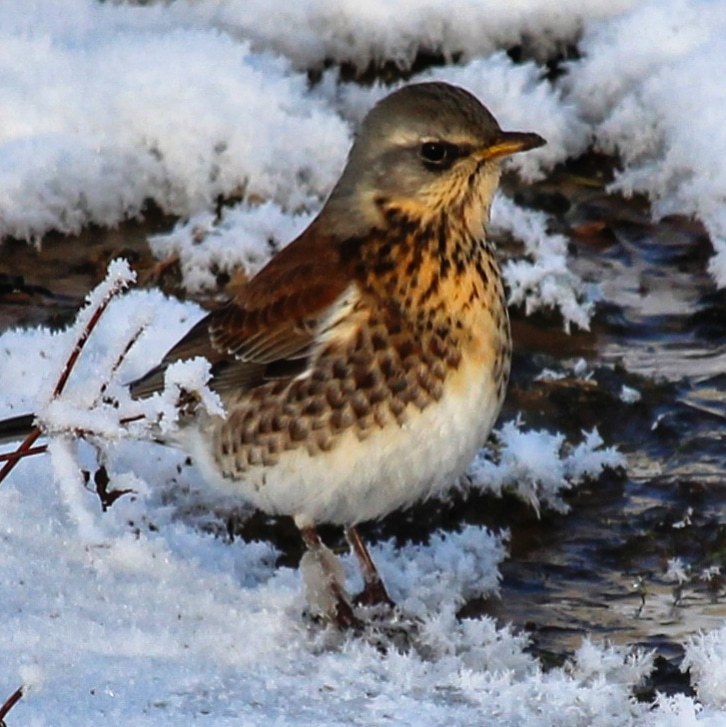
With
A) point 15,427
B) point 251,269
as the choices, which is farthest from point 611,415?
point 15,427

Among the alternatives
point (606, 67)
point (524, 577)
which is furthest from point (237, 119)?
point (524, 577)

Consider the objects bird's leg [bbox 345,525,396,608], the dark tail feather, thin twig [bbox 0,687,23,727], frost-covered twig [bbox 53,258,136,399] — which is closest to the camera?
thin twig [bbox 0,687,23,727]

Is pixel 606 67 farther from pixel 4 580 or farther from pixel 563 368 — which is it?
pixel 4 580

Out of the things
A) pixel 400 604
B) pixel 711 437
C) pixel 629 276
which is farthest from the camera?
pixel 629 276

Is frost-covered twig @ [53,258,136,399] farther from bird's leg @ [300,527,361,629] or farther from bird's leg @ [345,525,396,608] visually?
bird's leg @ [345,525,396,608]

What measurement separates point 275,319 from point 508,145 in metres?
0.94

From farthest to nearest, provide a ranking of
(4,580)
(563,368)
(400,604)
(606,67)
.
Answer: (606,67) < (563,368) < (400,604) < (4,580)

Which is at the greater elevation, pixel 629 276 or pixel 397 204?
pixel 397 204

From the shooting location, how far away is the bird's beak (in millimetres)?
5562

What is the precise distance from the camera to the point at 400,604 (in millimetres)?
5570

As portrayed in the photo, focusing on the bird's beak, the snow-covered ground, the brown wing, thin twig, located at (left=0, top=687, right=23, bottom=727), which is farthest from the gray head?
thin twig, located at (left=0, top=687, right=23, bottom=727)

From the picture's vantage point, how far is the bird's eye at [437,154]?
5637 millimetres

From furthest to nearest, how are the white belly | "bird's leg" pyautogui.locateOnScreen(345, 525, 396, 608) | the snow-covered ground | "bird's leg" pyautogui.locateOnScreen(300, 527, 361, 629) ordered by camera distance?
1. "bird's leg" pyautogui.locateOnScreen(345, 525, 396, 608)
2. the white belly
3. "bird's leg" pyautogui.locateOnScreen(300, 527, 361, 629)
4. the snow-covered ground

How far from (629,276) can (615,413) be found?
1.32 m
